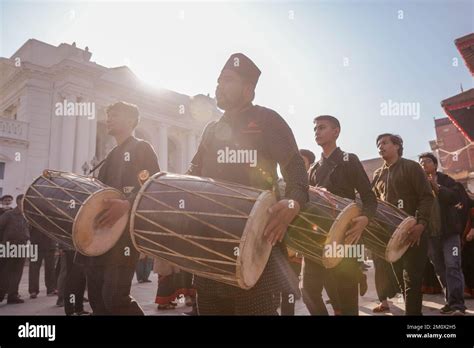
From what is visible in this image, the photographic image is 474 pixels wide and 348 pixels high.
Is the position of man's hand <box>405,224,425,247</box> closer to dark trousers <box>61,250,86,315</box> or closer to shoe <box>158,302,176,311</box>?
shoe <box>158,302,176,311</box>

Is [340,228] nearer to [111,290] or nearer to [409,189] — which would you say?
[409,189]

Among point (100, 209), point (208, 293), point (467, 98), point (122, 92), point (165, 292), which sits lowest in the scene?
point (165, 292)

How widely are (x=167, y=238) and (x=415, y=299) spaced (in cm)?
250

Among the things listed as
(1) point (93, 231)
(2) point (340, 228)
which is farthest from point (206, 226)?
(2) point (340, 228)

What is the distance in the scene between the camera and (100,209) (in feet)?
8.49

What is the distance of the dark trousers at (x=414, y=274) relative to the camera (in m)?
3.20

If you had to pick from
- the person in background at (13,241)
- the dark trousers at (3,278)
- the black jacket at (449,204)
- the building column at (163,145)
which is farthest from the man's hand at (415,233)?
the building column at (163,145)

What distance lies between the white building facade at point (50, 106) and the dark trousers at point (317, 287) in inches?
739

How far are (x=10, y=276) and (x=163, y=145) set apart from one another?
2282 cm

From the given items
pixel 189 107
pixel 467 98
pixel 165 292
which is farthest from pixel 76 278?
pixel 189 107

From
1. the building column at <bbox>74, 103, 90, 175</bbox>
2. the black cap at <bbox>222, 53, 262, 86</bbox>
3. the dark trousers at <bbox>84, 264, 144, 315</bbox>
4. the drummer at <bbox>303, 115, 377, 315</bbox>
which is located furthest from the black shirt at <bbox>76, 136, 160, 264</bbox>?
the building column at <bbox>74, 103, 90, 175</bbox>

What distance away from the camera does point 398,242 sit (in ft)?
10.7

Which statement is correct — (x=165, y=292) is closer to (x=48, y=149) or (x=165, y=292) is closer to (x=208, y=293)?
(x=208, y=293)

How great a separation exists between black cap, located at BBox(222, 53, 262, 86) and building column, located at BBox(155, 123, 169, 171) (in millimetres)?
26897
